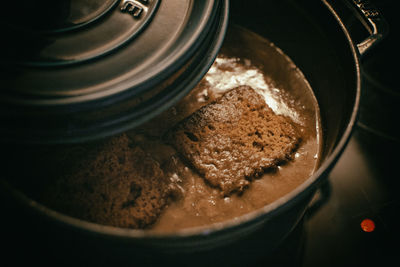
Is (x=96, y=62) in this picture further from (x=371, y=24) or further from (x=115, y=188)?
(x=371, y=24)

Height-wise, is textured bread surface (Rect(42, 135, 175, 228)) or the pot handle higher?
the pot handle

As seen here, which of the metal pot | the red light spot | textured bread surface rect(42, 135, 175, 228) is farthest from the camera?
the red light spot

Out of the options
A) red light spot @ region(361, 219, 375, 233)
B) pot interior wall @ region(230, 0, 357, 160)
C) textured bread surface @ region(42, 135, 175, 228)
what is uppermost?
pot interior wall @ region(230, 0, 357, 160)

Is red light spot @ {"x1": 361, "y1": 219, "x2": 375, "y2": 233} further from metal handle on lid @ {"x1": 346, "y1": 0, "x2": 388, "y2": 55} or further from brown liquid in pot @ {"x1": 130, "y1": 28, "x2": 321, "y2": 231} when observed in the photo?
metal handle on lid @ {"x1": 346, "y1": 0, "x2": 388, "y2": 55}

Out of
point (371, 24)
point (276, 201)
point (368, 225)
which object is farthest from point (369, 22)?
point (368, 225)

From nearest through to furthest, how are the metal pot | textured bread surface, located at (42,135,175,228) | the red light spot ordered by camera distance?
1. the metal pot
2. textured bread surface, located at (42,135,175,228)
3. the red light spot

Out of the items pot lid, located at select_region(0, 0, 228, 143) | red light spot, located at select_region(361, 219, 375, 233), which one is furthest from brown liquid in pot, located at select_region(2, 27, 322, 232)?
red light spot, located at select_region(361, 219, 375, 233)
